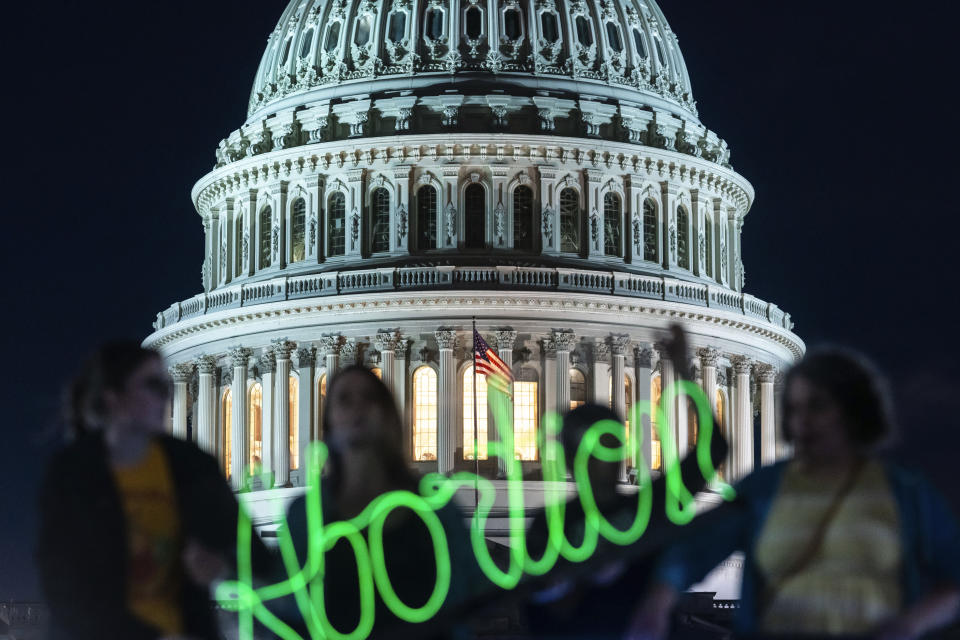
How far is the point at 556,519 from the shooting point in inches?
415

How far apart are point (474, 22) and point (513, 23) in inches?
61.6

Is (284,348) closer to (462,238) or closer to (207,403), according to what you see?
(207,403)

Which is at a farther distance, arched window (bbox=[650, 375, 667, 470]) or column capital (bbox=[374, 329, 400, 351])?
column capital (bbox=[374, 329, 400, 351])

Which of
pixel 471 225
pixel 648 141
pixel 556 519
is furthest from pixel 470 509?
pixel 556 519

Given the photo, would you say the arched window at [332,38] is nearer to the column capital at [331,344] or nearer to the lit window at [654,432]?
the column capital at [331,344]

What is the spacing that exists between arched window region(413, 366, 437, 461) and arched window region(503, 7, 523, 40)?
15425mm

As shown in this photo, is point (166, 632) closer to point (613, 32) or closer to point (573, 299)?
point (573, 299)

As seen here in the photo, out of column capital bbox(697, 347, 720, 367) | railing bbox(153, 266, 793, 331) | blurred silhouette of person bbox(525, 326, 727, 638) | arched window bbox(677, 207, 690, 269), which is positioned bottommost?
blurred silhouette of person bbox(525, 326, 727, 638)

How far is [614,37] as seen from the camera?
8531cm

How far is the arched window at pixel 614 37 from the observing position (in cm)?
8488

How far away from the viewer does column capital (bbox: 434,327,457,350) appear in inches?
2970

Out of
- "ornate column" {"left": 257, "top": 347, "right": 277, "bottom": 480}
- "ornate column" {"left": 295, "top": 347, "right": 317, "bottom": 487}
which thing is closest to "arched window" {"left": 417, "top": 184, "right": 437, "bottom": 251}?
"ornate column" {"left": 295, "top": 347, "right": 317, "bottom": 487}

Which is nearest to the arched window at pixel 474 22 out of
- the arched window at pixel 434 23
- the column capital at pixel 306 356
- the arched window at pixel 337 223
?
the arched window at pixel 434 23

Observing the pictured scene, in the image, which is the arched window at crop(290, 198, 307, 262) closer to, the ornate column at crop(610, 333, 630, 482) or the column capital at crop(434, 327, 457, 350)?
the column capital at crop(434, 327, 457, 350)
